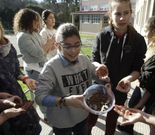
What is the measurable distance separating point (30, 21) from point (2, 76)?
1.67 metres

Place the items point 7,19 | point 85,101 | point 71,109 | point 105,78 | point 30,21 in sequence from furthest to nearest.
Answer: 1. point 7,19
2. point 30,21
3. point 105,78
4. point 71,109
5. point 85,101

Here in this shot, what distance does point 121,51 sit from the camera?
9.22 feet

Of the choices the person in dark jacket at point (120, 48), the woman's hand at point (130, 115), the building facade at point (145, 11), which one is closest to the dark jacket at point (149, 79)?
the person in dark jacket at point (120, 48)

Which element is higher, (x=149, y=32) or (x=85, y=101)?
(x=149, y=32)

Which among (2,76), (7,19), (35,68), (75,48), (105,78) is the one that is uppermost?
(75,48)

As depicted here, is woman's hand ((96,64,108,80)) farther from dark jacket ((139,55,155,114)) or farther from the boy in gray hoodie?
dark jacket ((139,55,155,114))

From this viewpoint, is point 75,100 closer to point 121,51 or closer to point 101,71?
point 101,71

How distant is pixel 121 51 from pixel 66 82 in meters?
0.95

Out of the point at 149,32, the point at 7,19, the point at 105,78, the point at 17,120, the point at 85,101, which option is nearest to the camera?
the point at 85,101

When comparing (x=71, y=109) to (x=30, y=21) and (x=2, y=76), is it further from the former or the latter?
(x=30, y=21)

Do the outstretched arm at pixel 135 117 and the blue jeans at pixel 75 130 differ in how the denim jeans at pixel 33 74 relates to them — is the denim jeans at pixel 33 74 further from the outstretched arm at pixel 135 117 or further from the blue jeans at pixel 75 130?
the outstretched arm at pixel 135 117

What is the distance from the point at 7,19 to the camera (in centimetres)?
3481

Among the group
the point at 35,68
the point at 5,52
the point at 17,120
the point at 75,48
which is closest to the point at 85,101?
the point at 75,48

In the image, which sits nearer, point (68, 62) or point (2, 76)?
point (2, 76)
